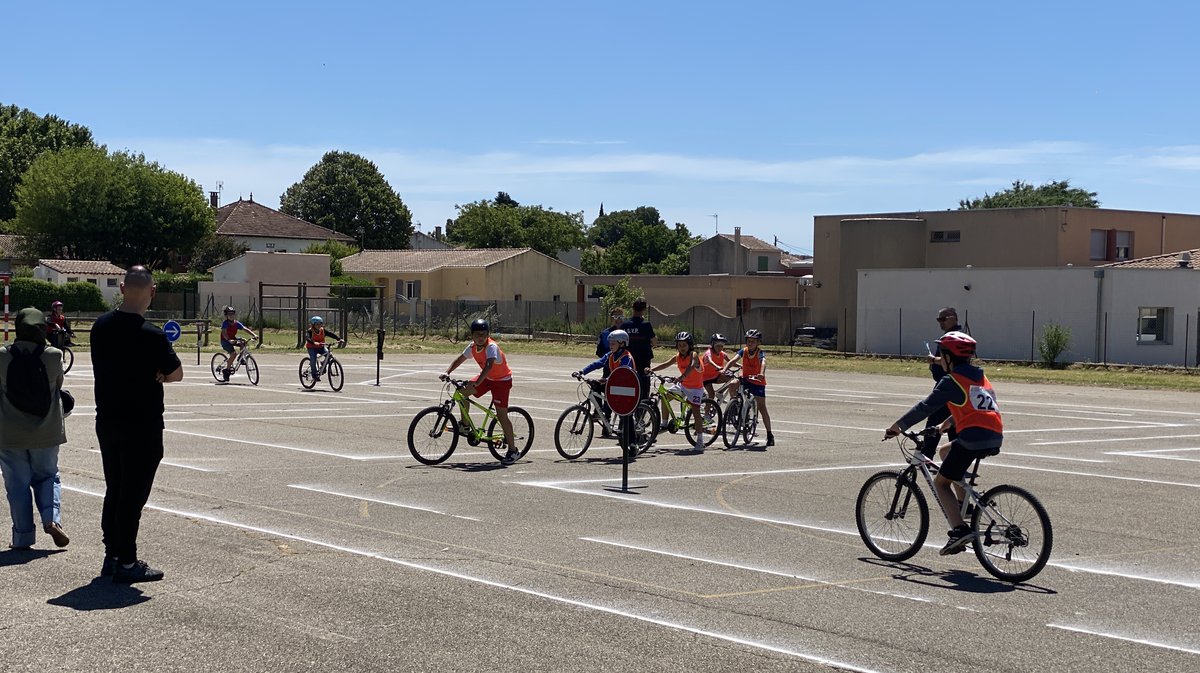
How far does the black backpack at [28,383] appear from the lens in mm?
9188

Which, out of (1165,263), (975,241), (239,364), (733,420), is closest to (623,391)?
(733,420)

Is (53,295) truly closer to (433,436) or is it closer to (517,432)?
(517,432)

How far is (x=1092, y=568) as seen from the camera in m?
9.69

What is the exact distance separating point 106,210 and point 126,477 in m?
83.5

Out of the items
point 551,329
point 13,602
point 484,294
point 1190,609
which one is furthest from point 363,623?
point 484,294

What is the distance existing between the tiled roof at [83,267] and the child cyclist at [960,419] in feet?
245

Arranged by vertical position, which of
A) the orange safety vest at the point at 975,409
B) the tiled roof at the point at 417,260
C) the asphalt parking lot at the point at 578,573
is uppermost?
the tiled roof at the point at 417,260

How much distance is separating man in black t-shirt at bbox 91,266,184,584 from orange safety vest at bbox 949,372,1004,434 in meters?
5.33

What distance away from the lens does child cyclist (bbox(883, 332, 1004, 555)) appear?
30.2ft

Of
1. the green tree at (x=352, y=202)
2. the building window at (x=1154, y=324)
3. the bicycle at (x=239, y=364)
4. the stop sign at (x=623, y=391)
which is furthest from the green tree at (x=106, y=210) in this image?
the stop sign at (x=623, y=391)

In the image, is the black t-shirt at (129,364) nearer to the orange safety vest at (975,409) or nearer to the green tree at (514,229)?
the orange safety vest at (975,409)

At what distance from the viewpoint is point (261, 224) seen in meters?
108

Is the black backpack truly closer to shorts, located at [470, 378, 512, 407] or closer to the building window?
shorts, located at [470, 378, 512, 407]

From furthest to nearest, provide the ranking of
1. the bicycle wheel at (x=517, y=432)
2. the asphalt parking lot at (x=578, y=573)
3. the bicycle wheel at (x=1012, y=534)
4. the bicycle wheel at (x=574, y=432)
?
the bicycle wheel at (x=574, y=432), the bicycle wheel at (x=517, y=432), the bicycle wheel at (x=1012, y=534), the asphalt parking lot at (x=578, y=573)
